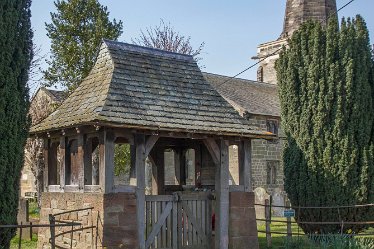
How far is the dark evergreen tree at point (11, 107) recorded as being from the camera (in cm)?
1075

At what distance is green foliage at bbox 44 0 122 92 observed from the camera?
78.5 ft

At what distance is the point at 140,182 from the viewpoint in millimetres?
11414

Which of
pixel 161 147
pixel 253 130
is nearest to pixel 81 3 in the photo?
pixel 161 147

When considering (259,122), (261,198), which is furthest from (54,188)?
(259,122)

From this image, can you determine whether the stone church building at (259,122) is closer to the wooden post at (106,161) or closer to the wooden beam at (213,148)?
the wooden beam at (213,148)

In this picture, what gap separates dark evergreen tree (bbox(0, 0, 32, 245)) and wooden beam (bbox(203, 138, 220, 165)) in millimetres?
4190

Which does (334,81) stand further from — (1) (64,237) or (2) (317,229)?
(1) (64,237)

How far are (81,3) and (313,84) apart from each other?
45.2 ft

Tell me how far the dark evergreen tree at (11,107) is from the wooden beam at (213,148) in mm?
4190

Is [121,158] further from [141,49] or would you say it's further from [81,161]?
[81,161]

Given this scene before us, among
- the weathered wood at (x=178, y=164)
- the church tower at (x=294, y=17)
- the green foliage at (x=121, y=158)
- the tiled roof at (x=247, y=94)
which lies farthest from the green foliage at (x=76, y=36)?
the church tower at (x=294, y=17)

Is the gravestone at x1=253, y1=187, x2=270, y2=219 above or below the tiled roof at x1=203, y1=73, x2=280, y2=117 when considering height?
below

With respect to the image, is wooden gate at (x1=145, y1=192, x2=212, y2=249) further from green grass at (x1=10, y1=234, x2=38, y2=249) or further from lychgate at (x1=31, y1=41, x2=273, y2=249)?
green grass at (x1=10, y1=234, x2=38, y2=249)

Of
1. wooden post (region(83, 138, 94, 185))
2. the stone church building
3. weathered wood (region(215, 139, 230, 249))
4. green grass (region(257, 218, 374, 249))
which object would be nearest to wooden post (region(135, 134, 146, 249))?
wooden post (region(83, 138, 94, 185))
